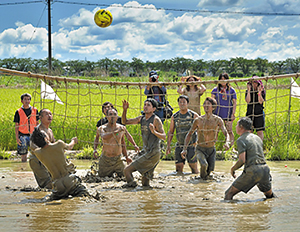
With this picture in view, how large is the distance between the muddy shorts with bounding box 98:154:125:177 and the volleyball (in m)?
7.25

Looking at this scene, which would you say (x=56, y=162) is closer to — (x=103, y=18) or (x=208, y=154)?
(x=208, y=154)

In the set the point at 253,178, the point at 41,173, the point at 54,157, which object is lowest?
the point at 41,173

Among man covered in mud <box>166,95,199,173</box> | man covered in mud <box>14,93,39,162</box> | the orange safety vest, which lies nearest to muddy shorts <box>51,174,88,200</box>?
man covered in mud <box>166,95,199,173</box>

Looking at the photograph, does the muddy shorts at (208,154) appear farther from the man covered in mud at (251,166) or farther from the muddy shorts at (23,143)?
the muddy shorts at (23,143)

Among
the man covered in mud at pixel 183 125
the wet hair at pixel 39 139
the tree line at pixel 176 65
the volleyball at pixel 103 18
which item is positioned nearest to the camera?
the wet hair at pixel 39 139

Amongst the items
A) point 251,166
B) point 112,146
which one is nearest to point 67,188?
point 112,146

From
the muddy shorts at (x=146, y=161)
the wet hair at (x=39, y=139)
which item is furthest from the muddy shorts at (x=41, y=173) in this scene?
the muddy shorts at (x=146, y=161)

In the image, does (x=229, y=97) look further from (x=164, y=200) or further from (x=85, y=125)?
(x=85, y=125)

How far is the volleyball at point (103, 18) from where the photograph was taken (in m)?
13.6

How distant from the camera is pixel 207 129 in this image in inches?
303

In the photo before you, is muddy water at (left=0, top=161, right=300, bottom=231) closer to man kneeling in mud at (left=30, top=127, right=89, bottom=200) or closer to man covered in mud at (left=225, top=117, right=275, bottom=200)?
man kneeling in mud at (left=30, top=127, right=89, bottom=200)

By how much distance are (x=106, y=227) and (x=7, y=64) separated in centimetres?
6969

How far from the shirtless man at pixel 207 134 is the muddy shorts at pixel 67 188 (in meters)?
2.26

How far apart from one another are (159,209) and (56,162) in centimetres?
161
